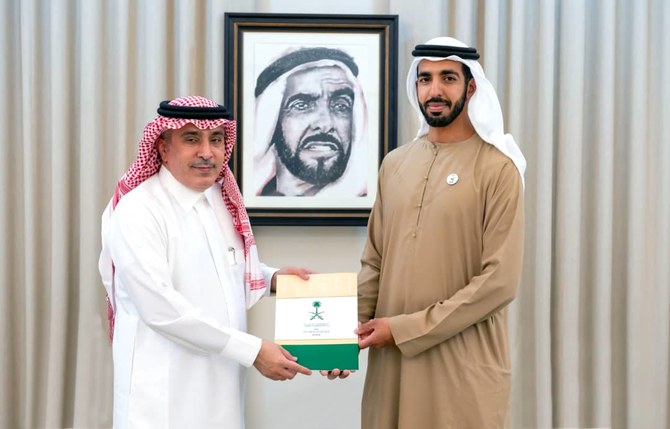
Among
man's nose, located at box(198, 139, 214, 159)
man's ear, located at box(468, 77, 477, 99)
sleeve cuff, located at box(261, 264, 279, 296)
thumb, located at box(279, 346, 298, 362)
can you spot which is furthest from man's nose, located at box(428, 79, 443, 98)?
thumb, located at box(279, 346, 298, 362)

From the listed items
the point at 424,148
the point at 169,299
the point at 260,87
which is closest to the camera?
the point at 169,299

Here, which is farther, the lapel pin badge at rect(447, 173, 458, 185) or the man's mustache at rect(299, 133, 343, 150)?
the man's mustache at rect(299, 133, 343, 150)

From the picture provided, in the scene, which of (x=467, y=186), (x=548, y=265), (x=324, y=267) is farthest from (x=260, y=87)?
(x=548, y=265)

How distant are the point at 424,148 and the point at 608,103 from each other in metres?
1.35

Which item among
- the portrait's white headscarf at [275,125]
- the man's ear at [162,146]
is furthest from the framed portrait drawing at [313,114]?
the man's ear at [162,146]

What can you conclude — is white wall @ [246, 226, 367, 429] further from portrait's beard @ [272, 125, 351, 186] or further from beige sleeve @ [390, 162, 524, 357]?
beige sleeve @ [390, 162, 524, 357]

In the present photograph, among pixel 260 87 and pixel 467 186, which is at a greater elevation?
pixel 260 87

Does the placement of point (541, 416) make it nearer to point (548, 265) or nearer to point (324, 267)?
point (548, 265)

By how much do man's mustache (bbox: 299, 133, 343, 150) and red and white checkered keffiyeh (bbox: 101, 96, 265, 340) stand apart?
1001mm

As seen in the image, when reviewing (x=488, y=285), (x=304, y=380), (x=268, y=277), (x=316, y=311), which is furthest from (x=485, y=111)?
(x=304, y=380)

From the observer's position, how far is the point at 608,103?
141 inches

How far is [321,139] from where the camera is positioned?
3.56 m

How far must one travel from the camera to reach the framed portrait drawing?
3.50 metres

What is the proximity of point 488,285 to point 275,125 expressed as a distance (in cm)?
150
